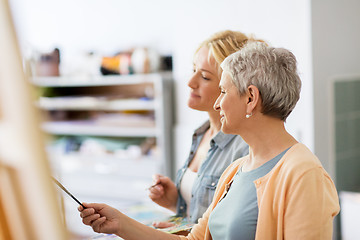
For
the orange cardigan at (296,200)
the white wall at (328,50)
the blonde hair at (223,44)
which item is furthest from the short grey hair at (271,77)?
the white wall at (328,50)

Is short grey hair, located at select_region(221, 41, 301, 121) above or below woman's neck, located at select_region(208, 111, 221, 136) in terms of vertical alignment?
above

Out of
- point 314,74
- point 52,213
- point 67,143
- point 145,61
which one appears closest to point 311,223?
point 52,213

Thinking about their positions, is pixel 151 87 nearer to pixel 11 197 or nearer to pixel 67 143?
pixel 67 143

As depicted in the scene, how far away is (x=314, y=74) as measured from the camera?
9.00 ft

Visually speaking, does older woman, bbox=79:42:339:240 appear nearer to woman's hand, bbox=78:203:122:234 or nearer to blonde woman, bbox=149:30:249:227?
woman's hand, bbox=78:203:122:234

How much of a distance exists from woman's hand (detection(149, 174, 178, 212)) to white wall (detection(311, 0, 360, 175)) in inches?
57.6

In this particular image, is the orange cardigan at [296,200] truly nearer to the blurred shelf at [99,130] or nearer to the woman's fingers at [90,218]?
the woman's fingers at [90,218]

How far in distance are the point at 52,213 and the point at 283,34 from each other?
2694 mm

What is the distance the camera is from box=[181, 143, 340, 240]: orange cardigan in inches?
35.5

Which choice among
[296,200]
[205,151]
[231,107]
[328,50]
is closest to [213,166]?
[205,151]

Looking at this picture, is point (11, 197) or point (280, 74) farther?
point (280, 74)

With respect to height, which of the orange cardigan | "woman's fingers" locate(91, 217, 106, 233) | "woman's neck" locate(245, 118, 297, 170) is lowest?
"woman's fingers" locate(91, 217, 106, 233)

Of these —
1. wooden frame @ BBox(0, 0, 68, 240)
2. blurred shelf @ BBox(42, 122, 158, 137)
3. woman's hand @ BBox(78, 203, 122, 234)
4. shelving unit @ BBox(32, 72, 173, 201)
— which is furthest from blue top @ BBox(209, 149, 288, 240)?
blurred shelf @ BBox(42, 122, 158, 137)

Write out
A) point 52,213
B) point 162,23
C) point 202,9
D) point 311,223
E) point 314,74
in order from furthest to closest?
1. point 162,23
2. point 202,9
3. point 314,74
4. point 311,223
5. point 52,213
